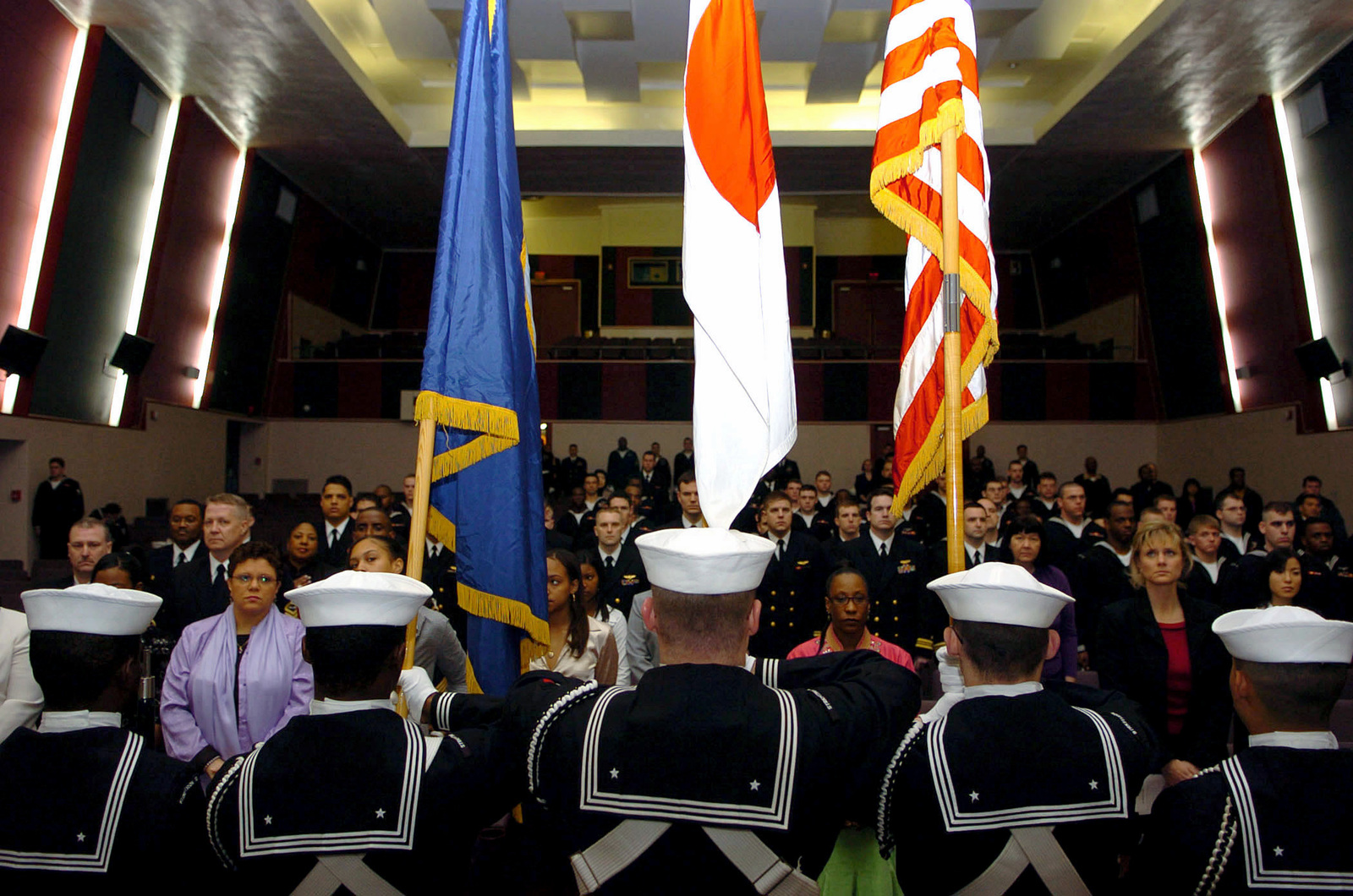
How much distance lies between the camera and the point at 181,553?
5.38 meters

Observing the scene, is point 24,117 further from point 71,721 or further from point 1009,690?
point 1009,690

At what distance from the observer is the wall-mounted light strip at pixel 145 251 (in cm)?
1212

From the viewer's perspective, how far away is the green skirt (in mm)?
2451

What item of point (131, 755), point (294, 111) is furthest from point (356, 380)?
point (131, 755)

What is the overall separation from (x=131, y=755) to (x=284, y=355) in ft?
53.0

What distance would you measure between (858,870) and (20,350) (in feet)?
35.5

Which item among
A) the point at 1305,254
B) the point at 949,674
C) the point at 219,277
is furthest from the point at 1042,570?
the point at 219,277

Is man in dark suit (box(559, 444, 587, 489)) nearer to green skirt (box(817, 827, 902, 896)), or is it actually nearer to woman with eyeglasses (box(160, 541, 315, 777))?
woman with eyeglasses (box(160, 541, 315, 777))

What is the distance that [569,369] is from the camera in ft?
55.6

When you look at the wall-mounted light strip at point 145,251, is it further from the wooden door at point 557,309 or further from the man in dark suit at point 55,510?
the wooden door at point 557,309

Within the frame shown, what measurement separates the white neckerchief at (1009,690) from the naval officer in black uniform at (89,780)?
164 centimetres

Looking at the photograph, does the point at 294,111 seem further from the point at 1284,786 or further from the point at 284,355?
the point at 1284,786

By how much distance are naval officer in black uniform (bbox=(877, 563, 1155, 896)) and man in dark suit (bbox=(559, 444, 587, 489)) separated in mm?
13261

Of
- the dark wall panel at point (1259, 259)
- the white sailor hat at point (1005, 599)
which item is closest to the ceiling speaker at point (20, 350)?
the white sailor hat at point (1005, 599)
